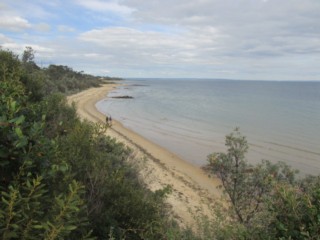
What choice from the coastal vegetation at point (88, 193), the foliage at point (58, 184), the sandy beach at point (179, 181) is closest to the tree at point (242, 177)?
the coastal vegetation at point (88, 193)

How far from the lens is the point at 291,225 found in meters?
2.97

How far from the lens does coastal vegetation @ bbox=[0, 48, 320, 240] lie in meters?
2.47

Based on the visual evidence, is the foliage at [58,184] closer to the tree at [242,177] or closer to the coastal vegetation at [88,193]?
the coastal vegetation at [88,193]

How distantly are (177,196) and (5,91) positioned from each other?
8.89m

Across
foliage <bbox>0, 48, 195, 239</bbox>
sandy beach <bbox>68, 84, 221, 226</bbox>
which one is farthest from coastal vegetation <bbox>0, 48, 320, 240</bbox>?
sandy beach <bbox>68, 84, 221, 226</bbox>

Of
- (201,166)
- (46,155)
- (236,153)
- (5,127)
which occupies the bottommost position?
(201,166)

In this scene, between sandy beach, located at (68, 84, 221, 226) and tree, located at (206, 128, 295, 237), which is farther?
sandy beach, located at (68, 84, 221, 226)

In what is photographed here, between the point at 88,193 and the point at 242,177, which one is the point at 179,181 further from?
the point at 88,193

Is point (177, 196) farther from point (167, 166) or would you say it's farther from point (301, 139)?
point (301, 139)

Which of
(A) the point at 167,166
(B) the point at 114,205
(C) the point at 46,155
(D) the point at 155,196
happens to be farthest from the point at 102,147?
(A) the point at 167,166

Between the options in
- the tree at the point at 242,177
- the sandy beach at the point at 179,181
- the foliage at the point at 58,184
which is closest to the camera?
the foliage at the point at 58,184

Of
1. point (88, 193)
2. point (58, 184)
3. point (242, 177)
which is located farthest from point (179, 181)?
point (58, 184)

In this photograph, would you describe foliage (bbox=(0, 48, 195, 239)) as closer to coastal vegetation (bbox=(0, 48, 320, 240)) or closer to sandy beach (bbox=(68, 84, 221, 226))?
coastal vegetation (bbox=(0, 48, 320, 240))

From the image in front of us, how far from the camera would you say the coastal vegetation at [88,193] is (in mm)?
2469
